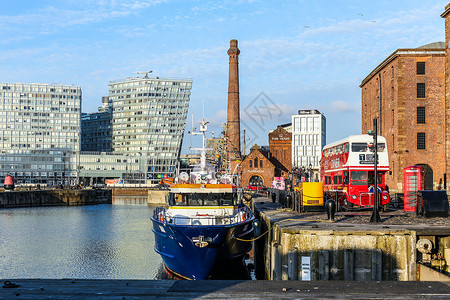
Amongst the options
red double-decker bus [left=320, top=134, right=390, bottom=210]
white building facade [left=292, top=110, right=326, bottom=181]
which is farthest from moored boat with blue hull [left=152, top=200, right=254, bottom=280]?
white building facade [left=292, top=110, right=326, bottom=181]

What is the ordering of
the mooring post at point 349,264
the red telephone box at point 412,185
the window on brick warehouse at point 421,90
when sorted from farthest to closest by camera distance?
the window on brick warehouse at point 421,90
the red telephone box at point 412,185
the mooring post at point 349,264

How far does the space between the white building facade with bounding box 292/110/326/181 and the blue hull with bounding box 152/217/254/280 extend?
142172 mm

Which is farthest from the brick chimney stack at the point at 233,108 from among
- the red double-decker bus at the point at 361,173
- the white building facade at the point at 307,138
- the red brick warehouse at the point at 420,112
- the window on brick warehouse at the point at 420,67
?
the red double-decker bus at the point at 361,173

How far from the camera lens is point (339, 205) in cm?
3522

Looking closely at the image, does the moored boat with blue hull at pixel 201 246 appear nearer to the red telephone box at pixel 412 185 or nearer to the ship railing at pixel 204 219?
the ship railing at pixel 204 219

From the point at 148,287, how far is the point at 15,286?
3.59 m

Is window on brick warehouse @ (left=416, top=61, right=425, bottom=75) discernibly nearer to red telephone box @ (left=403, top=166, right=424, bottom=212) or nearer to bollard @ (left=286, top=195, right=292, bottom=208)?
red telephone box @ (left=403, top=166, right=424, bottom=212)

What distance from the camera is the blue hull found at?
80.1ft

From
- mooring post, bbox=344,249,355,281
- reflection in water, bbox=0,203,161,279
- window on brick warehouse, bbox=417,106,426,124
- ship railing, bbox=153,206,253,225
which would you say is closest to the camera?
mooring post, bbox=344,249,355,281

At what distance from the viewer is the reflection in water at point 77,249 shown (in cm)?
3262

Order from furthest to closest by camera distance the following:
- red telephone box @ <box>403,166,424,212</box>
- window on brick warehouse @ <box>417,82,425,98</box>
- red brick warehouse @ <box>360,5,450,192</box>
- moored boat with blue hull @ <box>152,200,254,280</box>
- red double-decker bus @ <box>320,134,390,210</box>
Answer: window on brick warehouse @ <box>417,82,425,98</box>
red brick warehouse @ <box>360,5,450,192</box>
red double-decker bus @ <box>320,134,390,210</box>
red telephone box @ <box>403,166,424,212</box>
moored boat with blue hull @ <box>152,200,254,280</box>

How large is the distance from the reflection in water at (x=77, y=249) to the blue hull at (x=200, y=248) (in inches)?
246

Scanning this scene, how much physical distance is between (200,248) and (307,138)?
483ft

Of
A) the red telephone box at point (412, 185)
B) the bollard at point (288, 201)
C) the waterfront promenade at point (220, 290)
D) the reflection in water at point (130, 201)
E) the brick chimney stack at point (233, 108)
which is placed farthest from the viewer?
the reflection in water at point (130, 201)
